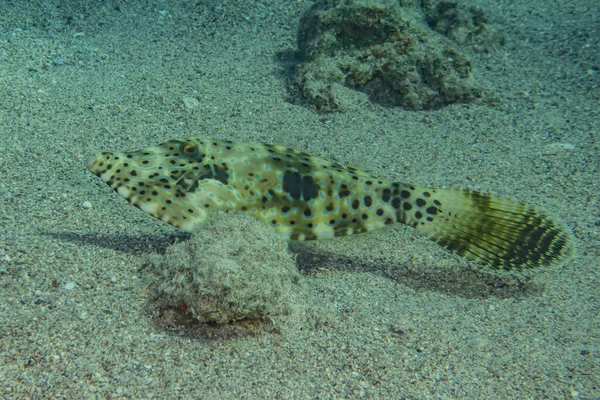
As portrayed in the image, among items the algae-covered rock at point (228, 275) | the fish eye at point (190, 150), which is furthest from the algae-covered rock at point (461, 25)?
the algae-covered rock at point (228, 275)

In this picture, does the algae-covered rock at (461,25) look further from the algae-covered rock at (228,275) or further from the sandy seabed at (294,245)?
the algae-covered rock at (228,275)

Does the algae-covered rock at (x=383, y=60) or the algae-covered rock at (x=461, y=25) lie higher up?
the algae-covered rock at (x=461, y=25)

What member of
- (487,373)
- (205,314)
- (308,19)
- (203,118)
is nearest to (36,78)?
(203,118)

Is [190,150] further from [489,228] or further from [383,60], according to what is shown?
[383,60]

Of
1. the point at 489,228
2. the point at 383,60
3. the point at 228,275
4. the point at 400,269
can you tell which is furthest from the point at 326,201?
the point at 383,60

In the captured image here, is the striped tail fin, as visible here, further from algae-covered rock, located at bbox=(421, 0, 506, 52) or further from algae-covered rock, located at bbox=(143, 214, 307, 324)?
algae-covered rock, located at bbox=(421, 0, 506, 52)
